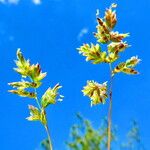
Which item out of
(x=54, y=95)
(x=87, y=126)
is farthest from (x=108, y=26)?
(x=87, y=126)

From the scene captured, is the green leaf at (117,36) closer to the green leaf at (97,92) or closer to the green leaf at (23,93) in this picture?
the green leaf at (97,92)

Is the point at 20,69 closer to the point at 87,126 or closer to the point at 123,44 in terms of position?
the point at 123,44

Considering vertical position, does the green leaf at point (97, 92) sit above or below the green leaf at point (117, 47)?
below

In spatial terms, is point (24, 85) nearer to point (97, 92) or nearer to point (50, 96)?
point (50, 96)

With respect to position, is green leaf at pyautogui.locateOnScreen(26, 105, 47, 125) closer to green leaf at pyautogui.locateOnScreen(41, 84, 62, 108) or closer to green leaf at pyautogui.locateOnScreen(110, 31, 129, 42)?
green leaf at pyautogui.locateOnScreen(41, 84, 62, 108)

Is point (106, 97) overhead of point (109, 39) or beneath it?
beneath

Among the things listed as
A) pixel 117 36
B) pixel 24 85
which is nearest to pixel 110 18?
pixel 117 36

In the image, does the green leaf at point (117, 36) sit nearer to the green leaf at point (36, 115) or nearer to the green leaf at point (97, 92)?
the green leaf at point (97, 92)

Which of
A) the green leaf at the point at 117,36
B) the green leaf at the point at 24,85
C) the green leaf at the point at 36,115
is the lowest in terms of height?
the green leaf at the point at 36,115
